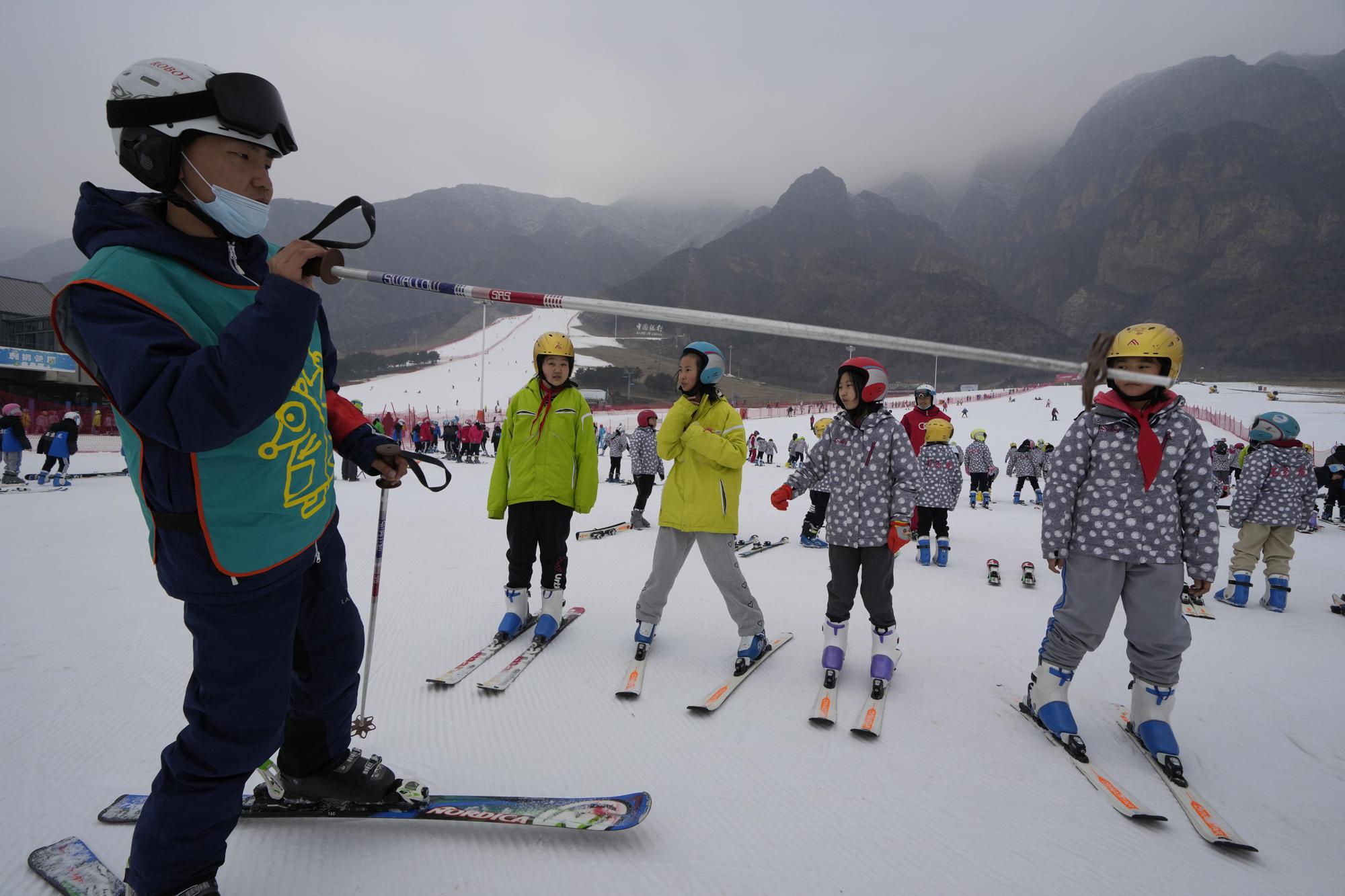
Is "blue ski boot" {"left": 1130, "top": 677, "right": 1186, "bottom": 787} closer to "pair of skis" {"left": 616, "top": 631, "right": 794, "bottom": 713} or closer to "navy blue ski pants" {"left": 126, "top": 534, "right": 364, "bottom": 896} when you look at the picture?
"pair of skis" {"left": 616, "top": 631, "right": 794, "bottom": 713}

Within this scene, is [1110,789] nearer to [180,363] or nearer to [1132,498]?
[1132,498]

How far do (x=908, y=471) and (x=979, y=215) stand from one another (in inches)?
7156

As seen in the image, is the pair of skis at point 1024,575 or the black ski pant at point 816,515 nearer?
the pair of skis at point 1024,575

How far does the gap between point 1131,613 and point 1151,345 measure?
1.28 meters

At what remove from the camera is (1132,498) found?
285 centimetres

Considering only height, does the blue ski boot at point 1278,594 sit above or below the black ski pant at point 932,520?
below

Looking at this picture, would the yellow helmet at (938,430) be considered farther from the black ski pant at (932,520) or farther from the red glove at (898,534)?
the red glove at (898,534)

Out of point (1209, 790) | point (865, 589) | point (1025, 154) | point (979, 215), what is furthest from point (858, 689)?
point (1025, 154)

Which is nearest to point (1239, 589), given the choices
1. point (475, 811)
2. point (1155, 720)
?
point (1155, 720)

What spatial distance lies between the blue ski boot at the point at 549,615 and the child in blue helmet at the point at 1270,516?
21.1 feet

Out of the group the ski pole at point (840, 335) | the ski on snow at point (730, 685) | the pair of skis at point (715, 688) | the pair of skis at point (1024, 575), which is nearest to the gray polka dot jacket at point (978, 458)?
the pair of skis at point (1024, 575)

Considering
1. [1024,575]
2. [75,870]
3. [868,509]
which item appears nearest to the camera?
[75,870]

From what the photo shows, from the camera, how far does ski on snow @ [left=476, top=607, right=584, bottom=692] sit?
10.8 ft

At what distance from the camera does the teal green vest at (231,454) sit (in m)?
1.39
